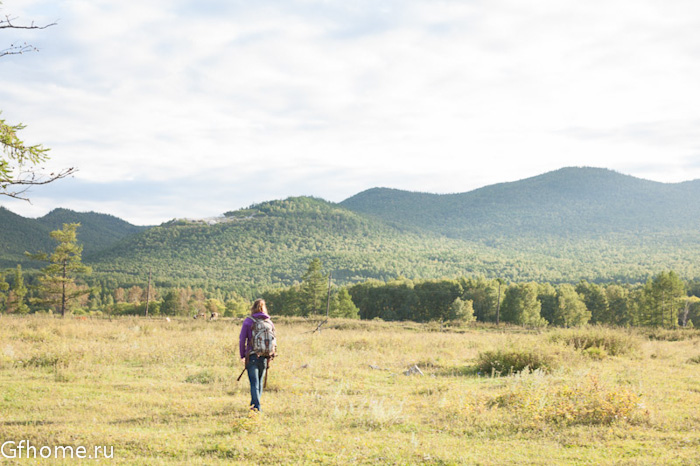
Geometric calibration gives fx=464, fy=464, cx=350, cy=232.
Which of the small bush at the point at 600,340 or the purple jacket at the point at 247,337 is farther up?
the purple jacket at the point at 247,337

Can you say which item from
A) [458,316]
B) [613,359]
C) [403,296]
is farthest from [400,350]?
[403,296]

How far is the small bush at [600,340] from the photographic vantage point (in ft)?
62.1

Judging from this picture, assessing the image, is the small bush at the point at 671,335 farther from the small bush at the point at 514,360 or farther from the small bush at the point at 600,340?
the small bush at the point at 514,360

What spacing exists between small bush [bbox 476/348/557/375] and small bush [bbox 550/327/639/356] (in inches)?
173

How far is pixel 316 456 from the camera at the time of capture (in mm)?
6914

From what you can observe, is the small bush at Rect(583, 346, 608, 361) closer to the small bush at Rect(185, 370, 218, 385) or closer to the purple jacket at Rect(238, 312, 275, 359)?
the small bush at Rect(185, 370, 218, 385)

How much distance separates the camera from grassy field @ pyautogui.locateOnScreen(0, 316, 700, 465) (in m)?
7.23

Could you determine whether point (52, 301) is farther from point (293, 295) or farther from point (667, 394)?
point (667, 394)

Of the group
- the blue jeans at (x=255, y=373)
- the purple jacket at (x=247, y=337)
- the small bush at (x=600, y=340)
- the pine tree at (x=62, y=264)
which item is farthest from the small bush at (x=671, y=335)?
the pine tree at (x=62, y=264)

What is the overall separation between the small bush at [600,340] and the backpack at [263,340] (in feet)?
45.9

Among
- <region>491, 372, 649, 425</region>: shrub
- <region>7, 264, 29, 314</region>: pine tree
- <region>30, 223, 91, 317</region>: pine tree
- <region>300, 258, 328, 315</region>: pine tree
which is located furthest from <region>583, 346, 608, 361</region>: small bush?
<region>7, 264, 29, 314</region>: pine tree
